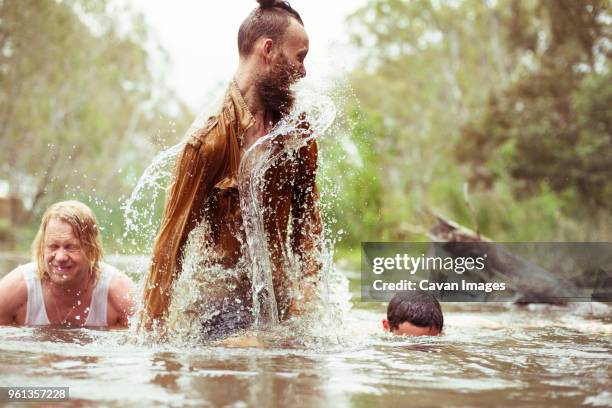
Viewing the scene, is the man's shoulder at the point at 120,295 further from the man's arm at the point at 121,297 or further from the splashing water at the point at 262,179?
the splashing water at the point at 262,179

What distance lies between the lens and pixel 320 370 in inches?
133

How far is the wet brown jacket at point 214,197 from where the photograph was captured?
11.9ft

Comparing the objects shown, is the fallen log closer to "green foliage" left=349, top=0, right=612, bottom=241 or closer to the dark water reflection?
"green foliage" left=349, top=0, right=612, bottom=241

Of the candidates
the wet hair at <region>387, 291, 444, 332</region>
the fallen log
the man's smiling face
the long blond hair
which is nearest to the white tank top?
the long blond hair

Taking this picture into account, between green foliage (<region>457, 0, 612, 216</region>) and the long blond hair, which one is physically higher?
green foliage (<region>457, 0, 612, 216</region>)

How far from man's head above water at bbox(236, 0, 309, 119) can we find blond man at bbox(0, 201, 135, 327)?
5.71 ft

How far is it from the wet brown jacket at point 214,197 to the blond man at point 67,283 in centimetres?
132

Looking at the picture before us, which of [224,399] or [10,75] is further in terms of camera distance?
[10,75]

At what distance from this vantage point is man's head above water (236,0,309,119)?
3.73 meters

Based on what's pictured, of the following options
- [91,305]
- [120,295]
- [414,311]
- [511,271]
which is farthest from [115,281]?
[511,271]

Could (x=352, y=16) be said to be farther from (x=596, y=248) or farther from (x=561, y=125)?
(x=596, y=248)

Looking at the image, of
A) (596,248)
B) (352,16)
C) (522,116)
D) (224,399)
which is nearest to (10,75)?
(352,16)

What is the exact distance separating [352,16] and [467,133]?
10.2 meters

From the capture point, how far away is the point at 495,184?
23.7 metres
